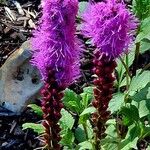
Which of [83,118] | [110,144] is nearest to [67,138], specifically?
[83,118]

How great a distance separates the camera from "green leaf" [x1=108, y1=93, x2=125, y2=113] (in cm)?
355

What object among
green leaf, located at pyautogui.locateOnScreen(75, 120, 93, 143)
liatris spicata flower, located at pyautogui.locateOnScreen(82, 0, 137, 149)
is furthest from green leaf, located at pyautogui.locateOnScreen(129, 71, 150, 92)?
green leaf, located at pyautogui.locateOnScreen(75, 120, 93, 143)

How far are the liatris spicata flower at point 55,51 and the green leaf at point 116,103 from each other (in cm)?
42

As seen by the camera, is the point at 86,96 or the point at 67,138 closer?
the point at 86,96

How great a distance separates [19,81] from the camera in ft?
16.7

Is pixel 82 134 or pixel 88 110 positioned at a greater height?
pixel 88 110

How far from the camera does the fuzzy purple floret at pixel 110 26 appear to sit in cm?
298

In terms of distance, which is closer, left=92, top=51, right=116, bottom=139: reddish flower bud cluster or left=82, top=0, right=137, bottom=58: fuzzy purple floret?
left=82, top=0, right=137, bottom=58: fuzzy purple floret

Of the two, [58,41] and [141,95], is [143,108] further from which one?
[58,41]

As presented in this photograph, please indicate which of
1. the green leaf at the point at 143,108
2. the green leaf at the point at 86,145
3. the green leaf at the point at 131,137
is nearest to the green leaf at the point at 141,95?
the green leaf at the point at 143,108

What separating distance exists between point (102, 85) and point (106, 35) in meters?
0.31

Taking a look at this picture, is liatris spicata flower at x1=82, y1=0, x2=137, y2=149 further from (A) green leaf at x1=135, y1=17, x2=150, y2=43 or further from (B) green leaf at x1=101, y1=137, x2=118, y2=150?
(B) green leaf at x1=101, y1=137, x2=118, y2=150

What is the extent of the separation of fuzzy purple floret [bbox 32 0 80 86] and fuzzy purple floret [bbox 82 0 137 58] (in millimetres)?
126

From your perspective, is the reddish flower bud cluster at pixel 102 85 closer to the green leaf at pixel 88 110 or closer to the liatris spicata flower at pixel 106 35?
the liatris spicata flower at pixel 106 35
